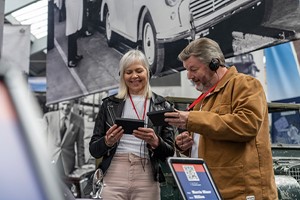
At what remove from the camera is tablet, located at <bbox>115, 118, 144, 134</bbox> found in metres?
2.22

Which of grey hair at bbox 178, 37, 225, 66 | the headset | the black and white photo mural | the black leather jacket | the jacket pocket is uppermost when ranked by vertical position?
the black and white photo mural

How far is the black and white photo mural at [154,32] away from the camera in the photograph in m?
3.65

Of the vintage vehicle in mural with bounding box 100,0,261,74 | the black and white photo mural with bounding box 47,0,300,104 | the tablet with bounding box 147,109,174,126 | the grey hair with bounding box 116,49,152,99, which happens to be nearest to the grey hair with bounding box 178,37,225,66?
the tablet with bounding box 147,109,174,126

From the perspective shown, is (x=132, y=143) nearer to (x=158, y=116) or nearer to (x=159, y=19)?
(x=158, y=116)

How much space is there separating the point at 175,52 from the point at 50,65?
284cm

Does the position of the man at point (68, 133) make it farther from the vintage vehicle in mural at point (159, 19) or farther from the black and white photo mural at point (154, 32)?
the vintage vehicle in mural at point (159, 19)

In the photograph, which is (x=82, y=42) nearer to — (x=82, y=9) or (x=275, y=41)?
(x=82, y=9)

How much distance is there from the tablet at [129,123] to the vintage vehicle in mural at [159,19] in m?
1.94

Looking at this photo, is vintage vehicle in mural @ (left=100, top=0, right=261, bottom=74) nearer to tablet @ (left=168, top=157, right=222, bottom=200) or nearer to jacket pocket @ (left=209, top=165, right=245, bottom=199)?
jacket pocket @ (left=209, top=165, right=245, bottom=199)

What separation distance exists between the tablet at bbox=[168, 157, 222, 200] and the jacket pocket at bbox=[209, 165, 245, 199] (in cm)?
22

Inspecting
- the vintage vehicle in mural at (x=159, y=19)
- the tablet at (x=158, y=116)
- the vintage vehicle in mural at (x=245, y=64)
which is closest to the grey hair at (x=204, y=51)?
the tablet at (x=158, y=116)

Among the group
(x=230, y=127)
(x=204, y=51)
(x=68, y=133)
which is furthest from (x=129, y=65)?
(x=68, y=133)

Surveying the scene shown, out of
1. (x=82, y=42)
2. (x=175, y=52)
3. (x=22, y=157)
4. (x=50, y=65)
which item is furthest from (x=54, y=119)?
(x=22, y=157)

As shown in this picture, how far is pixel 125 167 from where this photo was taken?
242 centimetres
